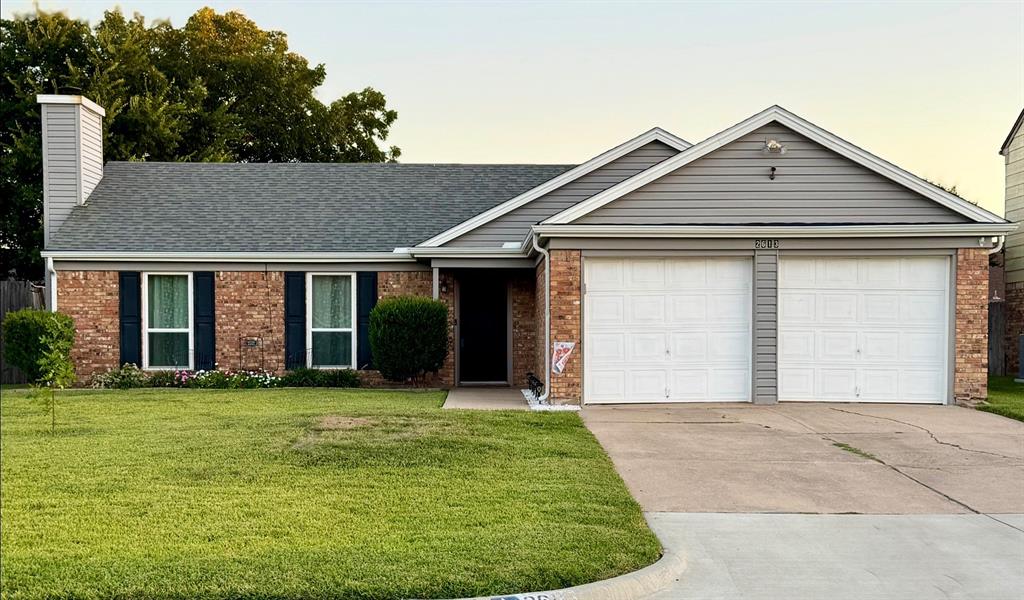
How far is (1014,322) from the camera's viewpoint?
19.9 metres

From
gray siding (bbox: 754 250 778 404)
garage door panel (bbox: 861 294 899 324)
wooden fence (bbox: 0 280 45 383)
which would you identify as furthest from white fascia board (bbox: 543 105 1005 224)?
wooden fence (bbox: 0 280 45 383)

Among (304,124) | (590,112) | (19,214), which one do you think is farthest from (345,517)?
(304,124)

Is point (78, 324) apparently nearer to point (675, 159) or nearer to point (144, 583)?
point (675, 159)

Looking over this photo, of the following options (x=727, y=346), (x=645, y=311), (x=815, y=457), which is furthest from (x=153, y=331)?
(x=815, y=457)

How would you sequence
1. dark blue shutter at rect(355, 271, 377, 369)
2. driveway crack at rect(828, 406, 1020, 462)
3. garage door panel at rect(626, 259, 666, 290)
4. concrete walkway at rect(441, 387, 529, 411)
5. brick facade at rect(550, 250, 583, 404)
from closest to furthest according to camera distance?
driveway crack at rect(828, 406, 1020, 462)
concrete walkway at rect(441, 387, 529, 411)
brick facade at rect(550, 250, 583, 404)
garage door panel at rect(626, 259, 666, 290)
dark blue shutter at rect(355, 271, 377, 369)

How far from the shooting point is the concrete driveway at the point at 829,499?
19.2 ft

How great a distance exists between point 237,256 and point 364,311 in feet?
9.15

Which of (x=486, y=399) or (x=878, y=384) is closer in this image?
(x=878, y=384)

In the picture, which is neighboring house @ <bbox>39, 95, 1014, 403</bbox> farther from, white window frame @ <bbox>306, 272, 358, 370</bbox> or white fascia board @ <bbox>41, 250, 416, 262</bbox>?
white window frame @ <bbox>306, 272, 358, 370</bbox>

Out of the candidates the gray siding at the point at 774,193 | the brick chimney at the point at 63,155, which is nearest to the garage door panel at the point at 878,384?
the gray siding at the point at 774,193

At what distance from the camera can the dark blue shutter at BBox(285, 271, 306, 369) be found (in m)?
17.9

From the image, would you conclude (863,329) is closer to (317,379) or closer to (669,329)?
(669,329)

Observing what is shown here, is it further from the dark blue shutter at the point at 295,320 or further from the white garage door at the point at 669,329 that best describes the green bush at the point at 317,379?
the white garage door at the point at 669,329

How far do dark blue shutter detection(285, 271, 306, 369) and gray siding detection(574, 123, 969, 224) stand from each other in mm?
7073
